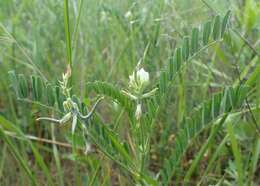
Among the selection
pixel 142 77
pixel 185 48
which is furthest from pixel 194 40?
pixel 142 77

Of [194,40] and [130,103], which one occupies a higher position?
[194,40]

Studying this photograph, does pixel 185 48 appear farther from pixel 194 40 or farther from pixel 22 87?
pixel 22 87

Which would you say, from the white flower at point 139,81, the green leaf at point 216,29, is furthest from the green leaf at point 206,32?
the white flower at point 139,81

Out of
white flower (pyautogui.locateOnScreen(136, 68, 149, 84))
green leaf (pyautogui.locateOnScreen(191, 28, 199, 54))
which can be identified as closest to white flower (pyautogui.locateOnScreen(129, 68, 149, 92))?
white flower (pyautogui.locateOnScreen(136, 68, 149, 84))

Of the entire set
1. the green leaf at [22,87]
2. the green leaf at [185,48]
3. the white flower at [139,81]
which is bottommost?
the green leaf at [22,87]

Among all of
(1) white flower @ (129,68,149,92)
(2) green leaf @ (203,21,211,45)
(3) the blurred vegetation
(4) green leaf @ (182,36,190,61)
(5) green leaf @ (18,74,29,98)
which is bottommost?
(3) the blurred vegetation

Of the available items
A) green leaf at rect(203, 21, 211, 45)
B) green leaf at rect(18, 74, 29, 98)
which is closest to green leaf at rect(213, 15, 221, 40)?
green leaf at rect(203, 21, 211, 45)

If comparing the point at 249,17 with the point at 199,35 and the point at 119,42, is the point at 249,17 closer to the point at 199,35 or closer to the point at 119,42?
the point at 199,35

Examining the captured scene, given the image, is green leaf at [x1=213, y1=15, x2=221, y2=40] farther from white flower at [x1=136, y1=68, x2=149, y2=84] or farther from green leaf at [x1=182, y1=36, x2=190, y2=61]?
white flower at [x1=136, y1=68, x2=149, y2=84]

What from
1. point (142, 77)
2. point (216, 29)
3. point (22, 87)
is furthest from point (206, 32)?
point (22, 87)

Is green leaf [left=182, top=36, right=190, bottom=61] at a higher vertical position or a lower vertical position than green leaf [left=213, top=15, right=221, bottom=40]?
lower

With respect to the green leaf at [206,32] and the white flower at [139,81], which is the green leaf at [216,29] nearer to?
the green leaf at [206,32]

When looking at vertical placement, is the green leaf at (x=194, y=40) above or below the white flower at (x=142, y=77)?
above

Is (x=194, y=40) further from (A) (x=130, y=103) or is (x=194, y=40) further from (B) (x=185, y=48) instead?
(A) (x=130, y=103)
